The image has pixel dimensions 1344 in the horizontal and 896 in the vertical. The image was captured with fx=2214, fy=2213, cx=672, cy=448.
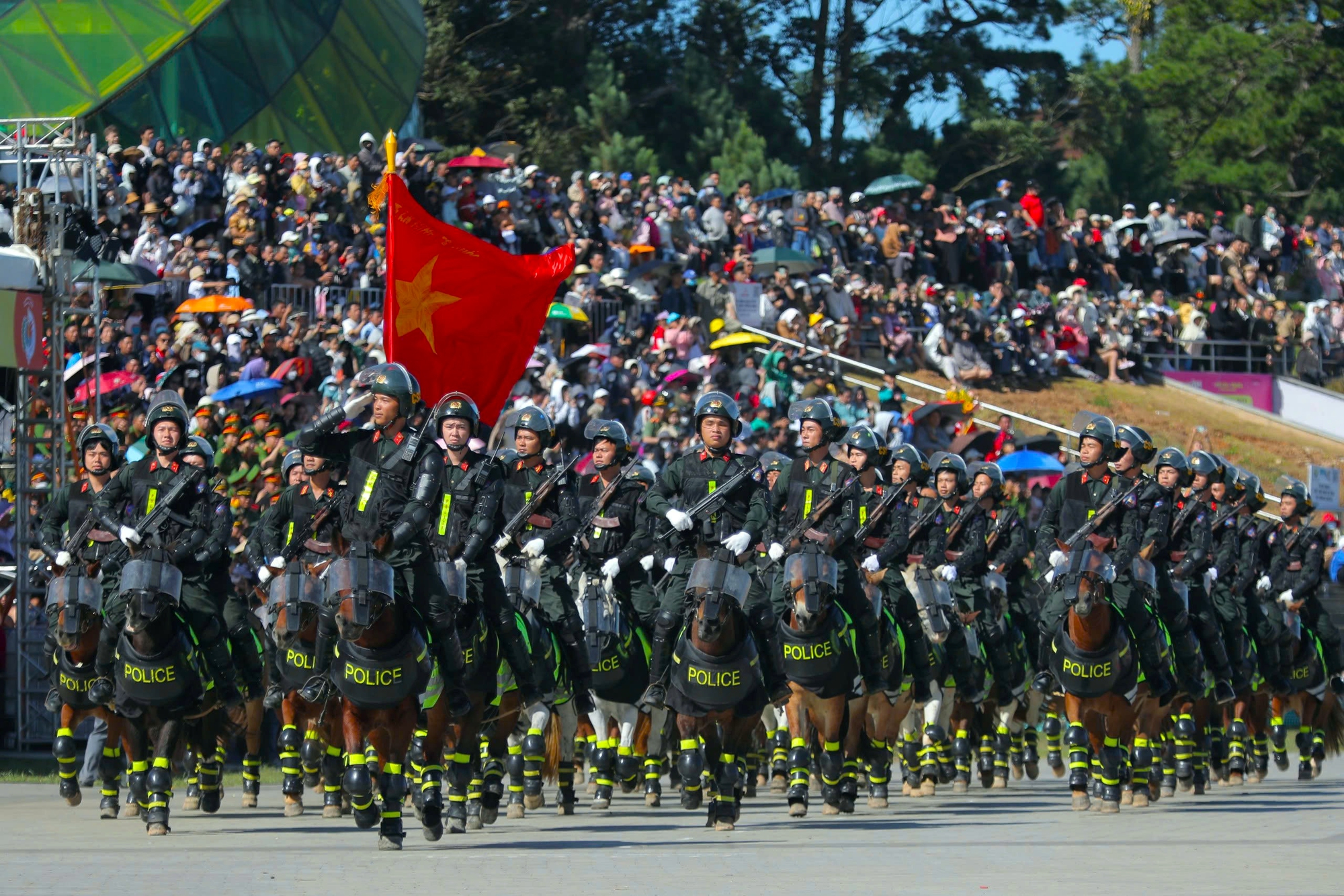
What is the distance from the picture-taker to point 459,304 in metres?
18.5

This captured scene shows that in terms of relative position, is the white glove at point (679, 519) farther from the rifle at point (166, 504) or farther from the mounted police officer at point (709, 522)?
the rifle at point (166, 504)

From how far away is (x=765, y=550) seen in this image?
604 inches

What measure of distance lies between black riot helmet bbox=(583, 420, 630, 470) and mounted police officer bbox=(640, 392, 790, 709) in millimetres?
1162

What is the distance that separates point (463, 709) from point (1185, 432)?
933 inches

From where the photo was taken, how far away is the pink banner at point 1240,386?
1515 inches

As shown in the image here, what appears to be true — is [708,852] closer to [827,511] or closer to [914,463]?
[827,511]

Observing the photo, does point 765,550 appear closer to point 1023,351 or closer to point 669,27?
point 1023,351

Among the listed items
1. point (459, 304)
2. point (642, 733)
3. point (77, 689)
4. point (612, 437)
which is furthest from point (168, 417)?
point (642, 733)

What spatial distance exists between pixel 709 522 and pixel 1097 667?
3039 mm

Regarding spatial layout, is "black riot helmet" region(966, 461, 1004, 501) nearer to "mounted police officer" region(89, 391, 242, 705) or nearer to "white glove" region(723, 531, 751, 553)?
"white glove" region(723, 531, 751, 553)

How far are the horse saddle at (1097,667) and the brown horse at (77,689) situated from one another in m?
6.52

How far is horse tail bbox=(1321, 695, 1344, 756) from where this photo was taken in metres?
22.1

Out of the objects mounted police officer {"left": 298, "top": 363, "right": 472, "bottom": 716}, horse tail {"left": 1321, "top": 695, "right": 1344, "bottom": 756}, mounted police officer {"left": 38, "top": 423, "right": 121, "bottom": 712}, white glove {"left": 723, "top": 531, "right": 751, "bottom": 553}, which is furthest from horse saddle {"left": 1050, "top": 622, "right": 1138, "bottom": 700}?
horse tail {"left": 1321, "top": 695, "right": 1344, "bottom": 756}

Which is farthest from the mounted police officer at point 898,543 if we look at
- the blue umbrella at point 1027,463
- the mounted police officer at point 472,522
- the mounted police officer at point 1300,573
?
the blue umbrella at point 1027,463
